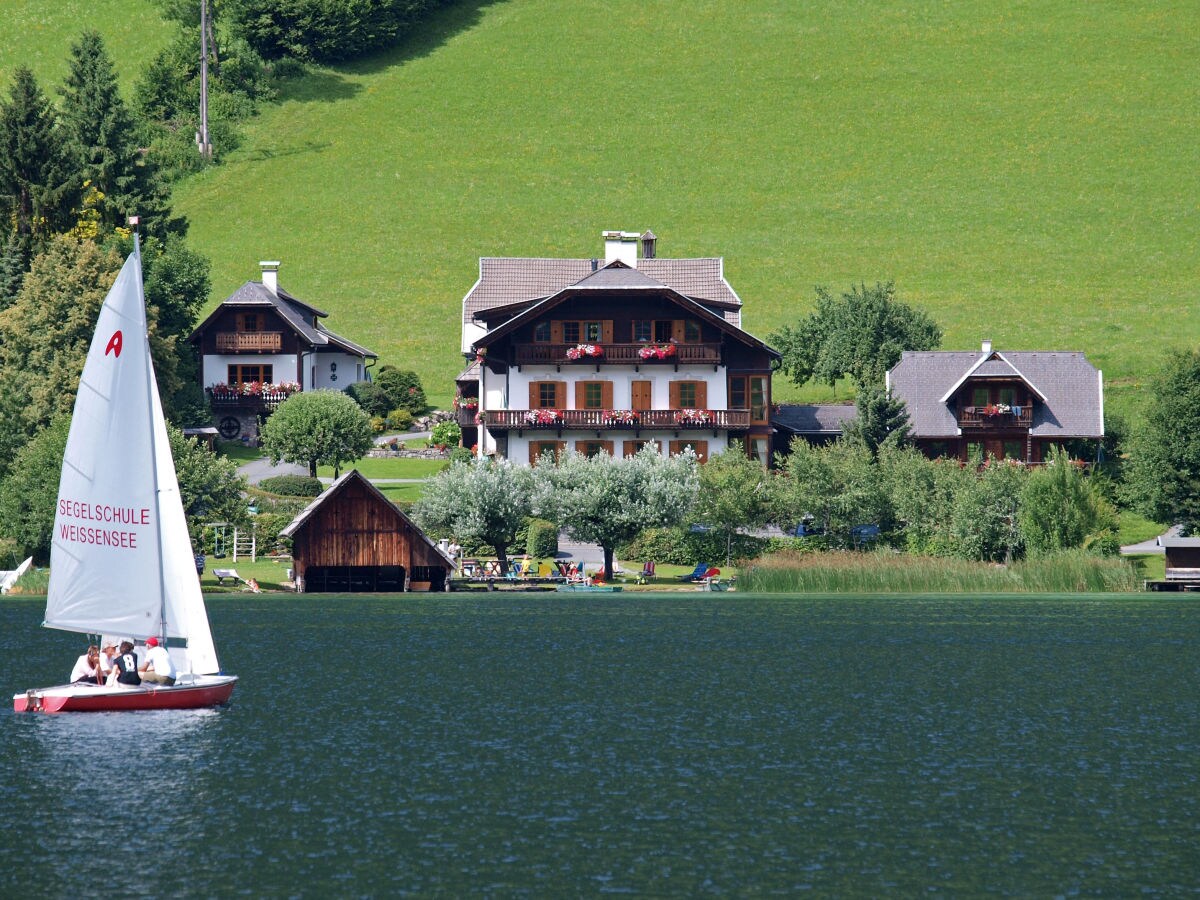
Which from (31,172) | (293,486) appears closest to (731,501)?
(293,486)

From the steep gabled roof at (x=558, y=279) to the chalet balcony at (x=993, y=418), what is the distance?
1370 cm

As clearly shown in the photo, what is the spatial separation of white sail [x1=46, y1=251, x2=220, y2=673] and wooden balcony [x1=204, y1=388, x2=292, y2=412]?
6639cm

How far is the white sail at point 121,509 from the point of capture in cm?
3931

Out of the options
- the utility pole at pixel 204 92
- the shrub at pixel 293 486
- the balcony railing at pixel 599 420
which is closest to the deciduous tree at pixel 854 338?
the balcony railing at pixel 599 420

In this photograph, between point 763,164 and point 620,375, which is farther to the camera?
point 763,164

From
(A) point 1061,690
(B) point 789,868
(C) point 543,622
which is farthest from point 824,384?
(B) point 789,868

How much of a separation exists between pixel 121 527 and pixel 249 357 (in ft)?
232

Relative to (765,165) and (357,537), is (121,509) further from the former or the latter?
(765,165)

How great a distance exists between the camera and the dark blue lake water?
1101 inches

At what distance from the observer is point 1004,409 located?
95000mm

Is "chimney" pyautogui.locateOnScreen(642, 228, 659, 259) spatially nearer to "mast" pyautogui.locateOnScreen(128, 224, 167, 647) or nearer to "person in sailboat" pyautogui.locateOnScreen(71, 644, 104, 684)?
"mast" pyautogui.locateOnScreen(128, 224, 167, 647)

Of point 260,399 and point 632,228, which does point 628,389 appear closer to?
point 260,399

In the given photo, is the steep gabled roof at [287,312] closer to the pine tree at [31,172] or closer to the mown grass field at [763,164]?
the mown grass field at [763,164]

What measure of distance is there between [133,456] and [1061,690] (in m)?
25.5
